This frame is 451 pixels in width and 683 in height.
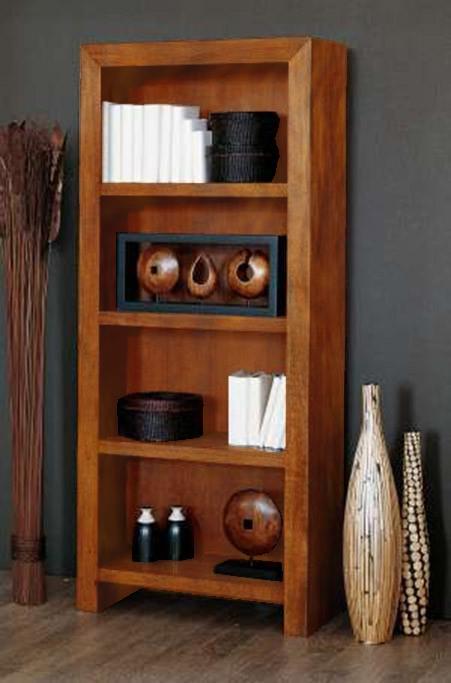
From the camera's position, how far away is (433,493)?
206 inches

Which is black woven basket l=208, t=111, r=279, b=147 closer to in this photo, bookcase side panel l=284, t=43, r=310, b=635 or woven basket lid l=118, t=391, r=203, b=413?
bookcase side panel l=284, t=43, r=310, b=635

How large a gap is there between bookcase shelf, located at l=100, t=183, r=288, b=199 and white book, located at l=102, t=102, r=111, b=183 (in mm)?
41

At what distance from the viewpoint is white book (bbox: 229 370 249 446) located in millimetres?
5137

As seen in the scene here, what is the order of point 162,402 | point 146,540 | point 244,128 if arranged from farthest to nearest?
1. point 146,540
2. point 162,402
3. point 244,128

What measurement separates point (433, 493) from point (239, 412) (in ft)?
2.42

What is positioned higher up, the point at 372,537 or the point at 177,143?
the point at 177,143

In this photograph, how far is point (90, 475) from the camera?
5289 mm

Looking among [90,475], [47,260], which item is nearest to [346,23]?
[47,260]

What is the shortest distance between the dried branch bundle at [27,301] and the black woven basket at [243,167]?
2.06 feet

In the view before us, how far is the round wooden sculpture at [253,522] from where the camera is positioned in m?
5.23

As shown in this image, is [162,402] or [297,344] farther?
[162,402]

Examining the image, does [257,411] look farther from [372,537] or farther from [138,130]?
[138,130]

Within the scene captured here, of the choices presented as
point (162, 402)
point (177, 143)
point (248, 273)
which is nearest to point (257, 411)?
point (162, 402)

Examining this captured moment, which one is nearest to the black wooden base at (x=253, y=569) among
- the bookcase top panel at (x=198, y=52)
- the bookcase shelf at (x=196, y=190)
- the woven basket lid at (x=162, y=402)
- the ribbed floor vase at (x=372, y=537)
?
the ribbed floor vase at (x=372, y=537)
